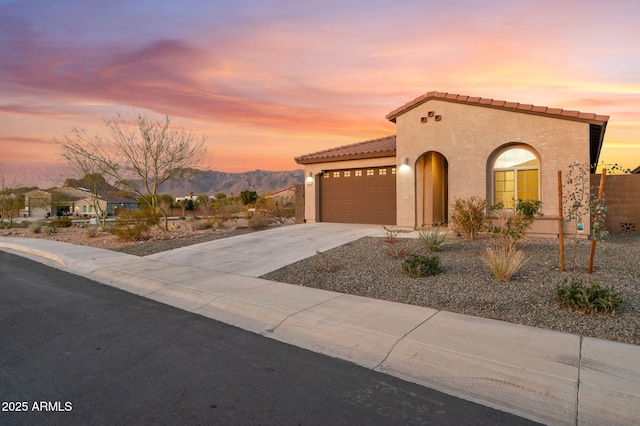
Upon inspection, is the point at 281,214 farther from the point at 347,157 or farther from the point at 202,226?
the point at 347,157

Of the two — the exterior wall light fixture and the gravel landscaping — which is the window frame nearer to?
the gravel landscaping

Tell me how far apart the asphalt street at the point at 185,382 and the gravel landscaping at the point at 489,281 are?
279 centimetres

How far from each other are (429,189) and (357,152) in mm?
3849

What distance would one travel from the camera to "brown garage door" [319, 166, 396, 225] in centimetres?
1794

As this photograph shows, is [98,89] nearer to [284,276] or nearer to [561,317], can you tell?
[284,276]

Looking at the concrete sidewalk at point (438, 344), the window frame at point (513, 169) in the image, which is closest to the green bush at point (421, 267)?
the concrete sidewalk at point (438, 344)

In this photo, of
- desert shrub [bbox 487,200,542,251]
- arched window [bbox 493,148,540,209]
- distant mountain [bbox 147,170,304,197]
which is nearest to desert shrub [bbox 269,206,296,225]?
arched window [bbox 493,148,540,209]

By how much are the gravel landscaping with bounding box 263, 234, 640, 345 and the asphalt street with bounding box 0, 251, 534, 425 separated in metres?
2.79

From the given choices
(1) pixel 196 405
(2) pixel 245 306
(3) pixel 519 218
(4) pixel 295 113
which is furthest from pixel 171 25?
(1) pixel 196 405

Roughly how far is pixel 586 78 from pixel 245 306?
15.9 meters

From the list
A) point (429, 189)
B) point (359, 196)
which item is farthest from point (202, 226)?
point (429, 189)

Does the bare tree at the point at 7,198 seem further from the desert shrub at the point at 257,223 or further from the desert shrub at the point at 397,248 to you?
the desert shrub at the point at 397,248

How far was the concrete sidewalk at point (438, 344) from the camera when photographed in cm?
391

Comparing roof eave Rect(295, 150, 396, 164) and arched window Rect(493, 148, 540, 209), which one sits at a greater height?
roof eave Rect(295, 150, 396, 164)
